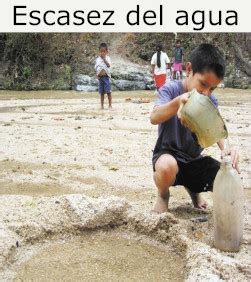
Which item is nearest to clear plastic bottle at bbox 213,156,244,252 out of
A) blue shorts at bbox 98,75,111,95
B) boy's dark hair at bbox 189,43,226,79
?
boy's dark hair at bbox 189,43,226,79

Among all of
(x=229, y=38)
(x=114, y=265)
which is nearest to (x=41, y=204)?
(x=114, y=265)

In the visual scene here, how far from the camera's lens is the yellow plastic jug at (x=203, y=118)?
8.19 feet

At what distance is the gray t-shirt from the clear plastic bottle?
585 mm

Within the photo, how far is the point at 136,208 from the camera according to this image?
3262 mm

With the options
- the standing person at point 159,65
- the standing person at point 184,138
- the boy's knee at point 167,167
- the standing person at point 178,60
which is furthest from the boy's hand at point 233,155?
the standing person at point 178,60

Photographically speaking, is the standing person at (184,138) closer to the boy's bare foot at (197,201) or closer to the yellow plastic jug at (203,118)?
the boy's bare foot at (197,201)

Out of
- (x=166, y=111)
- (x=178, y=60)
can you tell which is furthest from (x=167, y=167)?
(x=178, y=60)

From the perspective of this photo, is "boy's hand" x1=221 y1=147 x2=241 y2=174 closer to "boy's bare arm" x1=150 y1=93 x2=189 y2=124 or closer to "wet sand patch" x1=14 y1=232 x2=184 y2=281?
"boy's bare arm" x1=150 y1=93 x2=189 y2=124

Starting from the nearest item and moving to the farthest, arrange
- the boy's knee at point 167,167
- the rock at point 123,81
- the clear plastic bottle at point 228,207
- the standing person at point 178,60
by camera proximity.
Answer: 1. the clear plastic bottle at point 228,207
2. the boy's knee at point 167,167
3. the standing person at point 178,60
4. the rock at point 123,81

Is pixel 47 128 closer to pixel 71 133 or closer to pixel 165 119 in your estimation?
pixel 71 133

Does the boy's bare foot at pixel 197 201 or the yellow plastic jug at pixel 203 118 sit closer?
the yellow plastic jug at pixel 203 118

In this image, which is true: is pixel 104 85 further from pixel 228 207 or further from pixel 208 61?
pixel 228 207

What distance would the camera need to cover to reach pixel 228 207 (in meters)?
2.61

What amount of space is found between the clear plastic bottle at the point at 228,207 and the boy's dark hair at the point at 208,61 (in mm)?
552
